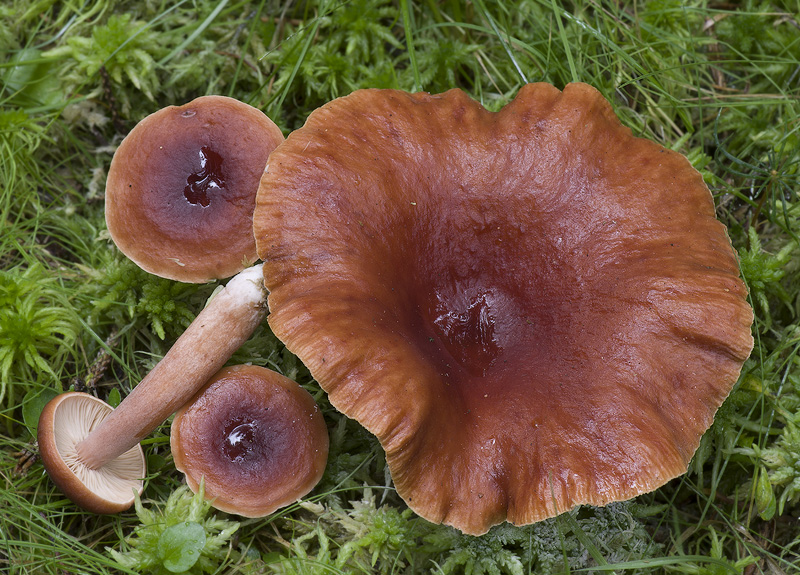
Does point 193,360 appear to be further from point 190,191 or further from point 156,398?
point 190,191

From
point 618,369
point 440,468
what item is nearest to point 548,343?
point 618,369

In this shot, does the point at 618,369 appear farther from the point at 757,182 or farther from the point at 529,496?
the point at 757,182

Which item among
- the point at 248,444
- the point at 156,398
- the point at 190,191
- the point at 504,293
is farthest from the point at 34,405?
the point at 504,293

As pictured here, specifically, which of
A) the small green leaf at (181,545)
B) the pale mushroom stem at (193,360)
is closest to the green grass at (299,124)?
the small green leaf at (181,545)

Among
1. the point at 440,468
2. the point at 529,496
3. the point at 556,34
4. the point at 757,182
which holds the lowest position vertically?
the point at 757,182

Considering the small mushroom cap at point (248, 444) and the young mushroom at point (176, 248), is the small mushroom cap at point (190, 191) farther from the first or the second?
the small mushroom cap at point (248, 444)

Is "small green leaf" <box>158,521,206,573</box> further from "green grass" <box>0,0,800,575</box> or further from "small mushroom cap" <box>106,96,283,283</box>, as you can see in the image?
"small mushroom cap" <box>106,96,283,283</box>
